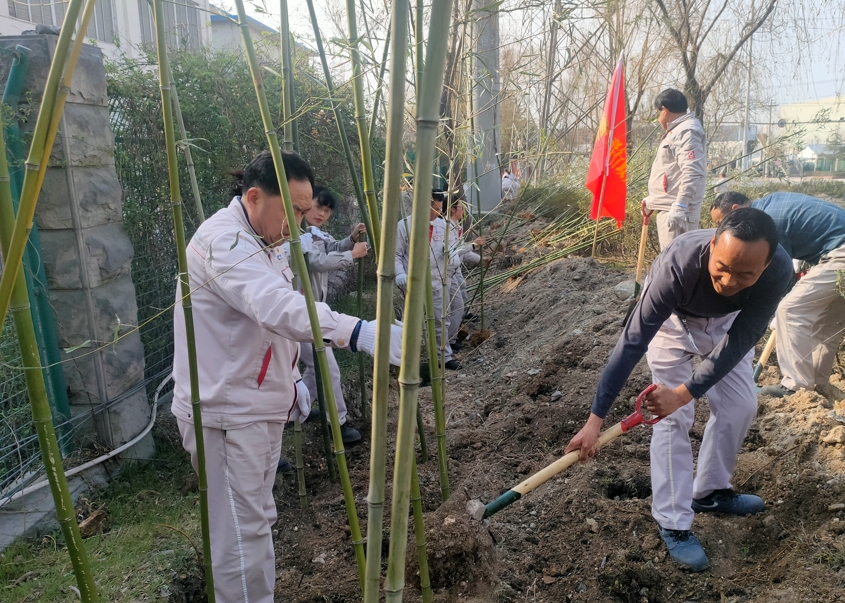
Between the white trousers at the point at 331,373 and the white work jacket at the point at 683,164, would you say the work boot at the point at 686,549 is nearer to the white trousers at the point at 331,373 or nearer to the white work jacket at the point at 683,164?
the white trousers at the point at 331,373

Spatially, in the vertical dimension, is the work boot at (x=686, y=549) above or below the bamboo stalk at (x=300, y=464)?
below

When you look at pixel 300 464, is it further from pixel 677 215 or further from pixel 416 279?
pixel 677 215

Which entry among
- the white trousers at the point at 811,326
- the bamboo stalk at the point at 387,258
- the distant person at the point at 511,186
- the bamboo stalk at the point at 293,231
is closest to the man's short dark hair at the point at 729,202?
the white trousers at the point at 811,326

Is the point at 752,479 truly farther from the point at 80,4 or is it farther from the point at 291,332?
the point at 80,4

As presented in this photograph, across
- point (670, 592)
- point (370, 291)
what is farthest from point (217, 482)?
point (370, 291)

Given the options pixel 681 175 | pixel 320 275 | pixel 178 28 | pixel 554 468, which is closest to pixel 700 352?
pixel 554 468

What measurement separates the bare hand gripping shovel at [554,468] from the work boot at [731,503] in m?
0.76

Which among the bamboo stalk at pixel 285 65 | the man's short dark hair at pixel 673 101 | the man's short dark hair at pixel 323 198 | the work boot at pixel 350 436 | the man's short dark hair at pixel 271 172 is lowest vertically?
the work boot at pixel 350 436

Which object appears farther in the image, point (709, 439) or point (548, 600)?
point (709, 439)

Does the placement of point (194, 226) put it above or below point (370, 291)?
above

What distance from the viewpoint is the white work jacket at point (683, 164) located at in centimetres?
570

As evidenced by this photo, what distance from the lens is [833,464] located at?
321 centimetres

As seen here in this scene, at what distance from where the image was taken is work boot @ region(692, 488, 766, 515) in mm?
3055

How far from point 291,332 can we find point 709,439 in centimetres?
221
